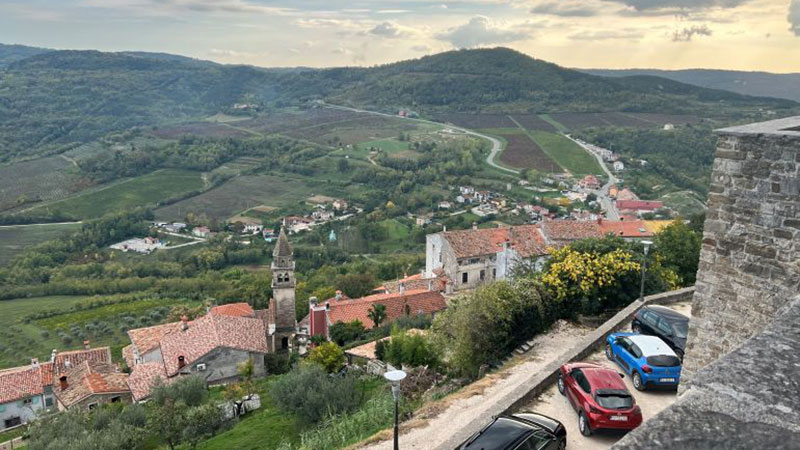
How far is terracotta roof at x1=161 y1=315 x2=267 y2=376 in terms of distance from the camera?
32.7m

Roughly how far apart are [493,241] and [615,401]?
115 feet

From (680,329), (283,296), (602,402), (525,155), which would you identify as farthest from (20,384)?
(525,155)

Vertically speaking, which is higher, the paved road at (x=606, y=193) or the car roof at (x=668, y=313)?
the car roof at (x=668, y=313)

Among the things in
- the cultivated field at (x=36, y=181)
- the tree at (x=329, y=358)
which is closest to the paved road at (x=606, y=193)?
the tree at (x=329, y=358)

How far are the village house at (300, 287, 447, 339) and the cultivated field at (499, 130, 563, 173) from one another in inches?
2698

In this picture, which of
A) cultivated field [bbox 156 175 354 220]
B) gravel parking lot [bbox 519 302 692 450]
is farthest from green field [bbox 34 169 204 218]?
gravel parking lot [bbox 519 302 692 450]

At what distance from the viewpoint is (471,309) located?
16.9m

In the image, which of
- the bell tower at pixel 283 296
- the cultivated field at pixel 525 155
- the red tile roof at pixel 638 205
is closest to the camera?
the bell tower at pixel 283 296

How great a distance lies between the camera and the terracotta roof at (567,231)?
4338 cm

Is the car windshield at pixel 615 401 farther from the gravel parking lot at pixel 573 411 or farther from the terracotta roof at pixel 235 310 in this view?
the terracotta roof at pixel 235 310

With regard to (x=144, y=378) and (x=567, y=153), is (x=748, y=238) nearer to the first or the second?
(x=144, y=378)

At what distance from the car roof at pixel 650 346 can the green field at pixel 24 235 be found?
3531 inches

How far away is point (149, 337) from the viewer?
129 feet

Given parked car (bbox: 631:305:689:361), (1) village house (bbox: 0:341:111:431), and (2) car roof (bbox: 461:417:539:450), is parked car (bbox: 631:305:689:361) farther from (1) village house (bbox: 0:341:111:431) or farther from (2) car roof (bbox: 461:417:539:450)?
(1) village house (bbox: 0:341:111:431)
